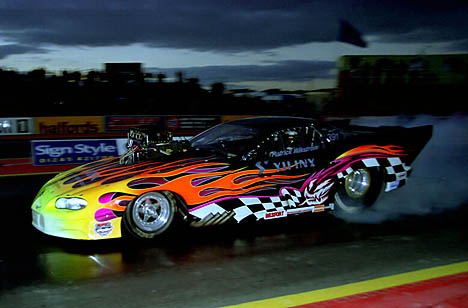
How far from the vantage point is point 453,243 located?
13.4 ft

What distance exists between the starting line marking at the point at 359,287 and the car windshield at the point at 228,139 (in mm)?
1856

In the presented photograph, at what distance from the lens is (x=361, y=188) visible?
5.29 meters

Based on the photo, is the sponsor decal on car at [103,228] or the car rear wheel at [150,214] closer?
the sponsor decal on car at [103,228]

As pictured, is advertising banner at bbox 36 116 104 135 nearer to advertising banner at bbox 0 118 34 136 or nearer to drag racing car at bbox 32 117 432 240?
advertising banner at bbox 0 118 34 136

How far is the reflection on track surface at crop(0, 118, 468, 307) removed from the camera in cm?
297

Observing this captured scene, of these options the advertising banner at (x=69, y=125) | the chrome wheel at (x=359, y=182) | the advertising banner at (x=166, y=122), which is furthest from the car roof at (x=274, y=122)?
the advertising banner at (x=69, y=125)

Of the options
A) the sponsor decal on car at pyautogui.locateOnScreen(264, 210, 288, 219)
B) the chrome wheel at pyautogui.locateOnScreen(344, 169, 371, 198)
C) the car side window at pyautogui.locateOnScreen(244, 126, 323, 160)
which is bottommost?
the sponsor decal on car at pyautogui.locateOnScreen(264, 210, 288, 219)

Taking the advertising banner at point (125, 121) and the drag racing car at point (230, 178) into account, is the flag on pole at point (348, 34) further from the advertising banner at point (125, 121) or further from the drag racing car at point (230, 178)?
the drag racing car at point (230, 178)

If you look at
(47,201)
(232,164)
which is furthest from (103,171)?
(232,164)

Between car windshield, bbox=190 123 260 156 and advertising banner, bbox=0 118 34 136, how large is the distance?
27.9ft

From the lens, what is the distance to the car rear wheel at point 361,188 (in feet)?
17.0

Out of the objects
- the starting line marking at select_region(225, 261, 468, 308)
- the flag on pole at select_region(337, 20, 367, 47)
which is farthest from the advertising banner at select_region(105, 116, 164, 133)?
the starting line marking at select_region(225, 261, 468, 308)

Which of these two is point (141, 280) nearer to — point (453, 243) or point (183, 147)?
point (183, 147)

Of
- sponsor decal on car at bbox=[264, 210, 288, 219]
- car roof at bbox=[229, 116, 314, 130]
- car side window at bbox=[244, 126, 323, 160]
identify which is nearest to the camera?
sponsor decal on car at bbox=[264, 210, 288, 219]
